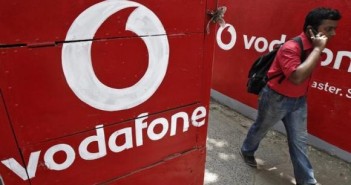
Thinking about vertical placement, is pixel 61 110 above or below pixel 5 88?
below

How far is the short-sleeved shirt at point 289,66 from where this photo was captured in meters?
2.36

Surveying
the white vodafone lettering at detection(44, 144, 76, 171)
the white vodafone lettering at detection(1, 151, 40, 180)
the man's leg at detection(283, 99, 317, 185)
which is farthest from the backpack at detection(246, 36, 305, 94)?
the white vodafone lettering at detection(1, 151, 40, 180)

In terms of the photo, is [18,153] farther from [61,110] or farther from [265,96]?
[265,96]

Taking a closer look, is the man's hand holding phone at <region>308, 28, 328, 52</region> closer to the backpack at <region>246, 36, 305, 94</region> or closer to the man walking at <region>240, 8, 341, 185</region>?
the man walking at <region>240, 8, 341, 185</region>

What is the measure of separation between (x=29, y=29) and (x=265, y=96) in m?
2.14

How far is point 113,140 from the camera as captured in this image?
179 cm

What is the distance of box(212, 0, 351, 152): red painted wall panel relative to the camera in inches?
123

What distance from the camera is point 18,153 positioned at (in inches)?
58.0

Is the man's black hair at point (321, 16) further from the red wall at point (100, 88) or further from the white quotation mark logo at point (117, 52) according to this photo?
the white quotation mark logo at point (117, 52)

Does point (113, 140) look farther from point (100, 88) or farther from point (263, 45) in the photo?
point (263, 45)

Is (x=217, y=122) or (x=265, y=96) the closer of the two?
(x=265, y=96)

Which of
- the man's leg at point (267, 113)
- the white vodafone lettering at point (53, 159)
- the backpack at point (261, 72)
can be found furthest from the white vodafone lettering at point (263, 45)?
the white vodafone lettering at point (53, 159)

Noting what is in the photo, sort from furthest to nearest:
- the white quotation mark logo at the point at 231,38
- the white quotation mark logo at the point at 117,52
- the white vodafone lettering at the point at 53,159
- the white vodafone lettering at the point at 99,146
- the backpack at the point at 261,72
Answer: the white quotation mark logo at the point at 231,38 < the backpack at the point at 261,72 < the white vodafone lettering at the point at 99,146 < the white vodafone lettering at the point at 53,159 < the white quotation mark logo at the point at 117,52

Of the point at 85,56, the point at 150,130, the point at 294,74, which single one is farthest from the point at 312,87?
the point at 85,56
